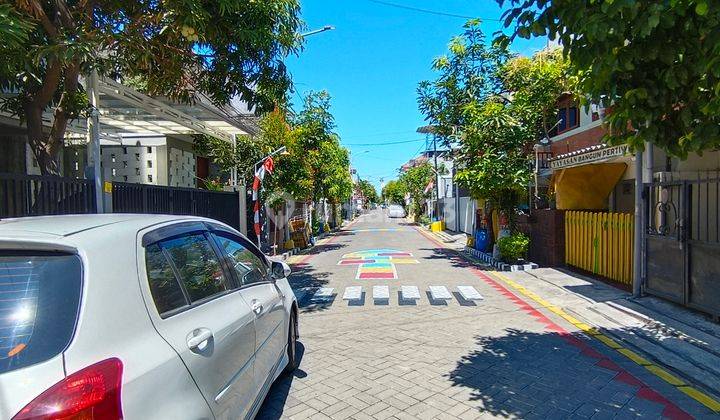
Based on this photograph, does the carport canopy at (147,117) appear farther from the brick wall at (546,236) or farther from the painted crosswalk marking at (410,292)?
the brick wall at (546,236)

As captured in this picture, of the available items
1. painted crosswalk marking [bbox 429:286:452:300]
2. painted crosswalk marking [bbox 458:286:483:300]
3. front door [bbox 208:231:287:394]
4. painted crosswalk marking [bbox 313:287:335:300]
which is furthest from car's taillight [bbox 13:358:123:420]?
painted crosswalk marking [bbox 458:286:483:300]

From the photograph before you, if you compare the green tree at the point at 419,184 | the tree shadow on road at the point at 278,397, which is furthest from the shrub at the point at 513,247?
the green tree at the point at 419,184

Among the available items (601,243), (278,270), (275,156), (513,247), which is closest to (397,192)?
(275,156)

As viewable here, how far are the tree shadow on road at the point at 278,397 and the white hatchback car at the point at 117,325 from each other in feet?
2.83

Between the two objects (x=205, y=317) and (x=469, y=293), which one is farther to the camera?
(x=469, y=293)

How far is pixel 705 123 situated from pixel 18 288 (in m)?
4.44

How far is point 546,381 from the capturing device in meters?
4.73

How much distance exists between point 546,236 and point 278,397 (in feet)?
33.6

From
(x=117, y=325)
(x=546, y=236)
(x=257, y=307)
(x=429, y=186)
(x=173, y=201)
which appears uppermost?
(x=429, y=186)

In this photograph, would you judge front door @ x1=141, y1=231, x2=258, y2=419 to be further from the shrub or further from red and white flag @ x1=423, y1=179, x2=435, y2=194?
red and white flag @ x1=423, y1=179, x2=435, y2=194

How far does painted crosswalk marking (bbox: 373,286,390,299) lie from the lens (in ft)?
30.3

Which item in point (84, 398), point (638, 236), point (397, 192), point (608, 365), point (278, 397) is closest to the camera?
point (84, 398)

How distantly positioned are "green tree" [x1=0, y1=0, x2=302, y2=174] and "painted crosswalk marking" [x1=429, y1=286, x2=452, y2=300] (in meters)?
4.65

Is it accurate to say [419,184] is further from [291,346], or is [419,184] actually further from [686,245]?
[291,346]
